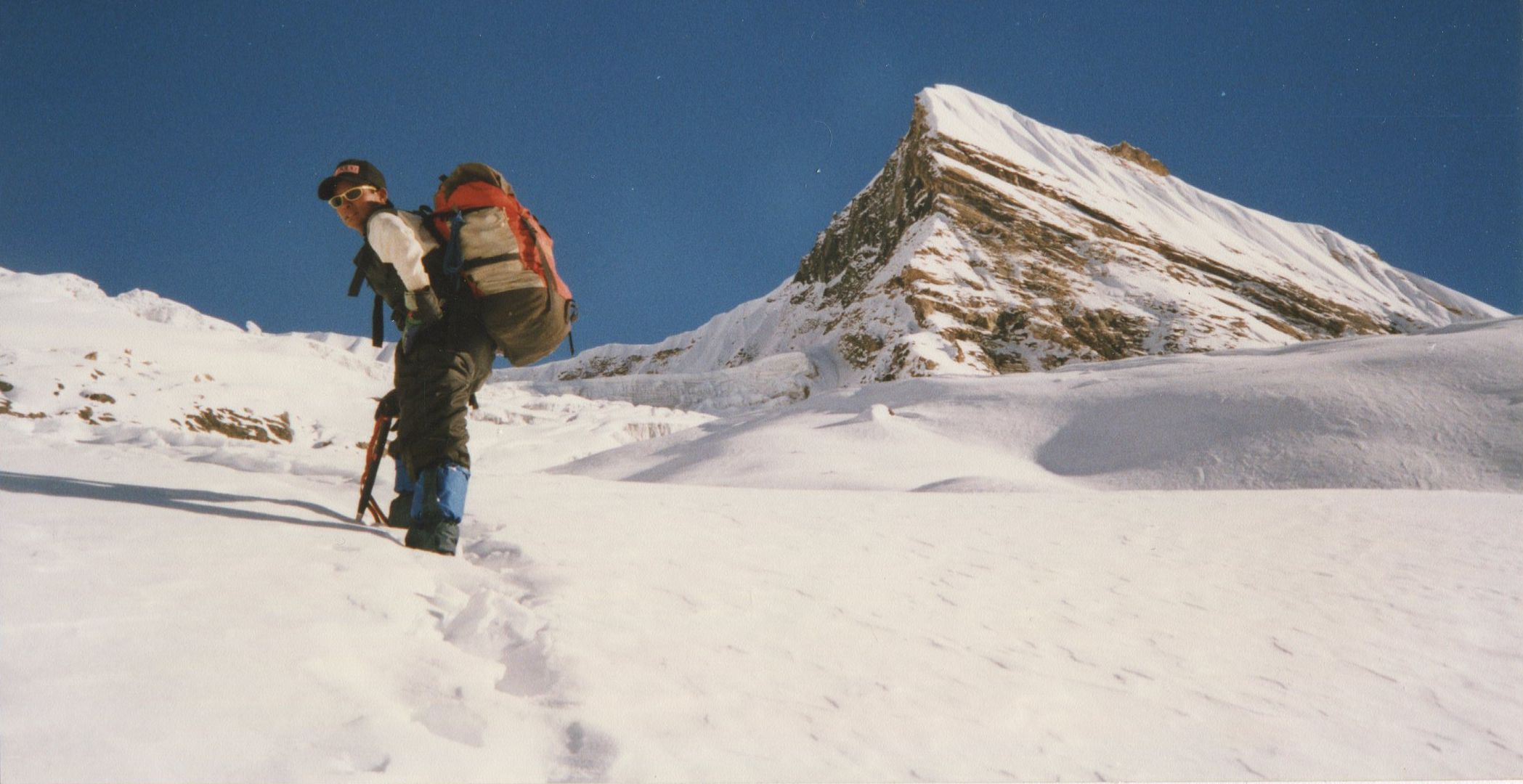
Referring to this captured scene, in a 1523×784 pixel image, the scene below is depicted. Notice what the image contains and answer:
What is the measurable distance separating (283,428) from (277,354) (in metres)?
5.74

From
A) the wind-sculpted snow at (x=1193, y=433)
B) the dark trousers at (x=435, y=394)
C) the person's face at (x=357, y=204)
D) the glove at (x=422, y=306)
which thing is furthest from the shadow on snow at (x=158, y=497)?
the wind-sculpted snow at (x=1193, y=433)

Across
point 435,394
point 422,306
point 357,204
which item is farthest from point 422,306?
point 357,204

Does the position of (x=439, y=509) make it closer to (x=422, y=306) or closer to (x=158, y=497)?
(x=422, y=306)

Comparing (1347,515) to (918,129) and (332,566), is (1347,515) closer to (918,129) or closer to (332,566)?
(332,566)

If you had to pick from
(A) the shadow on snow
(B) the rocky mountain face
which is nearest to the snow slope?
(A) the shadow on snow

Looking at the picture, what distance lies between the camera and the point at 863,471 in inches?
321

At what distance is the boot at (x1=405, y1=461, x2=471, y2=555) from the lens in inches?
103

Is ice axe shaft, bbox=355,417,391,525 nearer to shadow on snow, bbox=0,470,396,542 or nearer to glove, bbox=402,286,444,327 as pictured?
shadow on snow, bbox=0,470,396,542

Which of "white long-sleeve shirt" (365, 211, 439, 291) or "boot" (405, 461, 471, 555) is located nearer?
"boot" (405, 461, 471, 555)

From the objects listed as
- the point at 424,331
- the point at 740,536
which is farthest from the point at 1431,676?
the point at 424,331

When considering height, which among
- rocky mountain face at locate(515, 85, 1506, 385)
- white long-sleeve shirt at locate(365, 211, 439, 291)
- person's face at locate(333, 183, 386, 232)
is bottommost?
white long-sleeve shirt at locate(365, 211, 439, 291)

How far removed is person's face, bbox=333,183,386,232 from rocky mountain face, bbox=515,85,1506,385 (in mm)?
35074

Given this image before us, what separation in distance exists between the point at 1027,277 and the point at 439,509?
52.4 metres

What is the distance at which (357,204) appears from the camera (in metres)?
2.81
